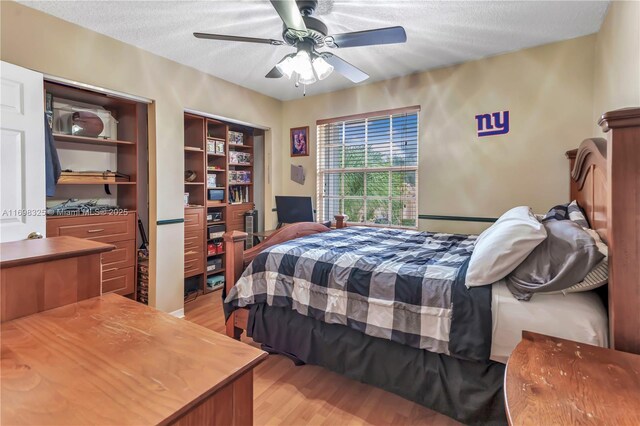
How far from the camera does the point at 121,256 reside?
3.04 metres

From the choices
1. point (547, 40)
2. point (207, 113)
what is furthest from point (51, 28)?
point (547, 40)

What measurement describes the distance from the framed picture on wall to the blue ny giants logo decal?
207 centimetres

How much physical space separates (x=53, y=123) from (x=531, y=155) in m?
4.21

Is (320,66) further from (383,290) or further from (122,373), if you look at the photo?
(122,373)

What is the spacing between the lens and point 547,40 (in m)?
2.61

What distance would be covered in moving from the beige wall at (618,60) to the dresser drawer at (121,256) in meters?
3.91

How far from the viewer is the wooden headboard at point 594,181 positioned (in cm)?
139

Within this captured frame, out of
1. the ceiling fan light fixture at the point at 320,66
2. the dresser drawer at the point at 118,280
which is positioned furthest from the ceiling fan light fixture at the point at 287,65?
the dresser drawer at the point at 118,280

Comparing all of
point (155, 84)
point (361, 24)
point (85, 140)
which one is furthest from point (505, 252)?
point (85, 140)

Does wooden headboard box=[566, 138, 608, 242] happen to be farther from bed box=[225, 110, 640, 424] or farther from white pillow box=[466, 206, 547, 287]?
white pillow box=[466, 206, 547, 287]

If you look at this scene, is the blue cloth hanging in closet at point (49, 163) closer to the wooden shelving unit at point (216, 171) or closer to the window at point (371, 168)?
the wooden shelving unit at point (216, 171)

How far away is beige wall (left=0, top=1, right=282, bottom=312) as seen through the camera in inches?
85.7

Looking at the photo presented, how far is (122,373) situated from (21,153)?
2.09 meters

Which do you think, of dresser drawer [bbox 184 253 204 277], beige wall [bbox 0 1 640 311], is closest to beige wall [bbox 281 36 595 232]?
beige wall [bbox 0 1 640 311]
